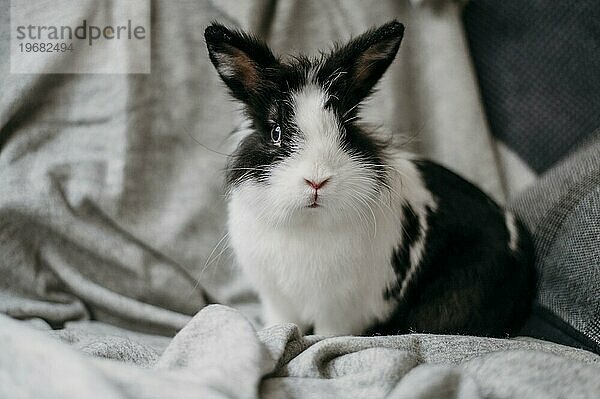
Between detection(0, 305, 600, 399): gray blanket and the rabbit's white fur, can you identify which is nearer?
detection(0, 305, 600, 399): gray blanket

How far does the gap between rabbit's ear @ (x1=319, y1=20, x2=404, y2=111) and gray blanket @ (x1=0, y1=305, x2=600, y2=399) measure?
40 cm

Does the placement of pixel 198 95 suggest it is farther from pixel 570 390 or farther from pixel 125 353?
pixel 570 390

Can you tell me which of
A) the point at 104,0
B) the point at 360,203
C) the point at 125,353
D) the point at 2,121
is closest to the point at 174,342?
the point at 125,353

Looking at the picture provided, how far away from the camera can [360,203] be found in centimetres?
121

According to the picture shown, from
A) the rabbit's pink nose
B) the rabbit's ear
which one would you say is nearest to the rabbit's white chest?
the rabbit's pink nose

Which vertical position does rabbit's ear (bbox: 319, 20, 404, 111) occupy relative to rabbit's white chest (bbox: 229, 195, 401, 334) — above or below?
above

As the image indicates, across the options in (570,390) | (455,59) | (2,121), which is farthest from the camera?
(455,59)

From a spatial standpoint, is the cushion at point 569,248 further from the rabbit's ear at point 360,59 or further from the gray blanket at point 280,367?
the rabbit's ear at point 360,59

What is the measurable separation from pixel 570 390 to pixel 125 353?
2.20 ft

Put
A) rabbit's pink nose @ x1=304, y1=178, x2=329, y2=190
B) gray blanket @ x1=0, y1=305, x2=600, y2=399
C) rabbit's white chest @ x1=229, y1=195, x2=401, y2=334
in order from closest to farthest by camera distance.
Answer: gray blanket @ x1=0, y1=305, x2=600, y2=399 < rabbit's pink nose @ x1=304, y1=178, x2=329, y2=190 < rabbit's white chest @ x1=229, y1=195, x2=401, y2=334

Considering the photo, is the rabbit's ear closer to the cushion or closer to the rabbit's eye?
the rabbit's eye

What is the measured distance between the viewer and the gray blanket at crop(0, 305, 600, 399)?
90 cm

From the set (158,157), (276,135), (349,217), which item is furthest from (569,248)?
(158,157)

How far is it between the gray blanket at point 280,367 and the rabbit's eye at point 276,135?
0.28 metres
